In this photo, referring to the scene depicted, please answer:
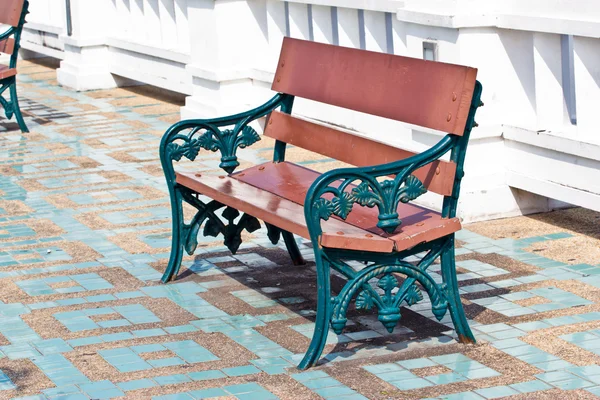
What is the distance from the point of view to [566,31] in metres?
6.11

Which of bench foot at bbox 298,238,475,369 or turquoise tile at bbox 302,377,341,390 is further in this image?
bench foot at bbox 298,238,475,369

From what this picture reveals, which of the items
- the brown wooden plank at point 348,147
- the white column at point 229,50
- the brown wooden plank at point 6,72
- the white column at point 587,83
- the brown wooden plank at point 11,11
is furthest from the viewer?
the brown wooden plank at point 11,11

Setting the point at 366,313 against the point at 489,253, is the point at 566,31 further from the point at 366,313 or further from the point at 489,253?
the point at 366,313

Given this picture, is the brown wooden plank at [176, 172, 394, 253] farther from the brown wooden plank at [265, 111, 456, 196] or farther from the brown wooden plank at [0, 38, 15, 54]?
the brown wooden plank at [0, 38, 15, 54]

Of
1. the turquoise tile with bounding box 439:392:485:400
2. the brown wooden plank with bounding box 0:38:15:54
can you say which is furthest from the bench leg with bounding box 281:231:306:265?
the brown wooden plank with bounding box 0:38:15:54

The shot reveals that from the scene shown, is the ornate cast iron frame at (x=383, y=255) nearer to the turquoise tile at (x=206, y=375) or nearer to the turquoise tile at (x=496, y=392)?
the turquoise tile at (x=206, y=375)

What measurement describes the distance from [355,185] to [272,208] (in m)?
0.55

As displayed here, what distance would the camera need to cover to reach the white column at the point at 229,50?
9.66 m

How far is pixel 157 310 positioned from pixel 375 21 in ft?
11.6

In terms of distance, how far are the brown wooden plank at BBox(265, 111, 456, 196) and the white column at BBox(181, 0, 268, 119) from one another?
3879 mm

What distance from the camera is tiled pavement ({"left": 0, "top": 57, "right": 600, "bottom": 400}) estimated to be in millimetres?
4320

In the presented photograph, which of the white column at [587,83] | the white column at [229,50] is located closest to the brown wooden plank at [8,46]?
the white column at [229,50]

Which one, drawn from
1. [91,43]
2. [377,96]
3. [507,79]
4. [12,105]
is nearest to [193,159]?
[377,96]

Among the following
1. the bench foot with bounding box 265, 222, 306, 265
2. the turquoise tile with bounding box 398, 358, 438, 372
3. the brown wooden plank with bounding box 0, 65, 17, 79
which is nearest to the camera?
the turquoise tile with bounding box 398, 358, 438, 372
